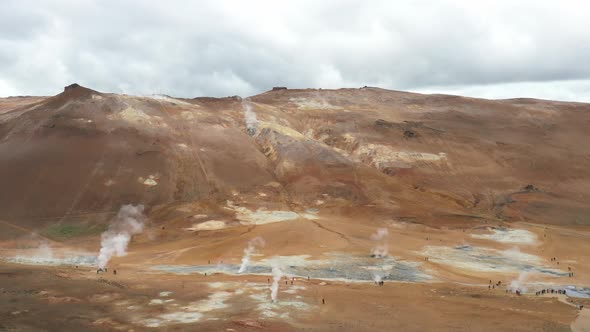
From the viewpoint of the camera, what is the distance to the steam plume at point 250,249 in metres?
51.5

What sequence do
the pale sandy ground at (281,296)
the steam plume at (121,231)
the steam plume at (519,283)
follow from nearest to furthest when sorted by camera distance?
the pale sandy ground at (281,296) → the steam plume at (519,283) → the steam plume at (121,231)

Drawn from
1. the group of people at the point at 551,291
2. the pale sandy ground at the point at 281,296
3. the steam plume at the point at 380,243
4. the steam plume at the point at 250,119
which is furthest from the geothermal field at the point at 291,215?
the steam plume at the point at 250,119

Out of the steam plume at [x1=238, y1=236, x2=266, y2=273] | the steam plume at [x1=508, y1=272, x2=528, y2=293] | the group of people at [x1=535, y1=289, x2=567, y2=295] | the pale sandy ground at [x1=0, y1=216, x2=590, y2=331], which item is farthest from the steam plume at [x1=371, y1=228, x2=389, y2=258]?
the group of people at [x1=535, y1=289, x2=567, y2=295]

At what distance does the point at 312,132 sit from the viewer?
120 metres

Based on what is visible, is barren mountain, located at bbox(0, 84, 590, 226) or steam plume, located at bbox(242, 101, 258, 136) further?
steam plume, located at bbox(242, 101, 258, 136)

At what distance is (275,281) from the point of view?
42.7m

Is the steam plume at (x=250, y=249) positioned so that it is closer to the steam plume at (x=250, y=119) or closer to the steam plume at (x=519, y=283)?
the steam plume at (x=519, y=283)

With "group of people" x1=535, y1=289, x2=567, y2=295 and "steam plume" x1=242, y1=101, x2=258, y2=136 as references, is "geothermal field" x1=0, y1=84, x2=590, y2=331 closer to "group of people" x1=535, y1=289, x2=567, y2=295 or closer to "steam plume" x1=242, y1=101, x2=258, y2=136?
"group of people" x1=535, y1=289, x2=567, y2=295

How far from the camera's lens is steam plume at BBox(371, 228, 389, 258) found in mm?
56844

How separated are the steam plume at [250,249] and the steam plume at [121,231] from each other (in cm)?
1469

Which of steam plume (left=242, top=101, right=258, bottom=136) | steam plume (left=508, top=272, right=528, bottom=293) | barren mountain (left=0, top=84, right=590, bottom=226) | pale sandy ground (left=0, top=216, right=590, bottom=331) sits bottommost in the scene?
steam plume (left=508, top=272, right=528, bottom=293)

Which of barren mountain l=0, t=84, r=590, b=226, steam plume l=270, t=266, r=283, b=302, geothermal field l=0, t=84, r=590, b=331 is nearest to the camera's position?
geothermal field l=0, t=84, r=590, b=331

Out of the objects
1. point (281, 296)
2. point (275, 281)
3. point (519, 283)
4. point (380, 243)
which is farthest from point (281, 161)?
point (281, 296)

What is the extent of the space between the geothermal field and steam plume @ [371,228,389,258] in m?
0.35
